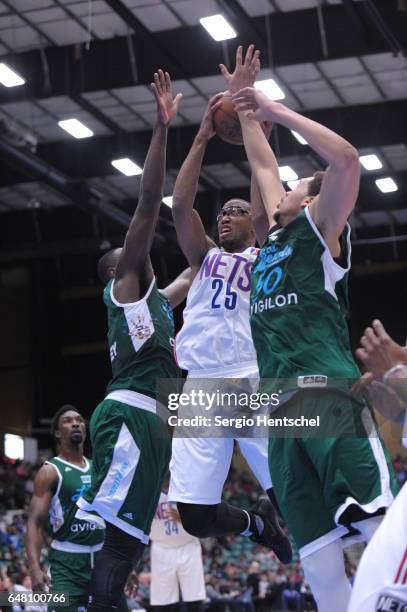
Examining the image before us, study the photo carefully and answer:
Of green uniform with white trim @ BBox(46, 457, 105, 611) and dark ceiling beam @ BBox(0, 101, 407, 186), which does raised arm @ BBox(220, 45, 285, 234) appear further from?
dark ceiling beam @ BBox(0, 101, 407, 186)

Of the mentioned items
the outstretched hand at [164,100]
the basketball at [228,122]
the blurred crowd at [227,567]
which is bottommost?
the blurred crowd at [227,567]

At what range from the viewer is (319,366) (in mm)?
3840

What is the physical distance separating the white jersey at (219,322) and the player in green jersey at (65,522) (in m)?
2.38

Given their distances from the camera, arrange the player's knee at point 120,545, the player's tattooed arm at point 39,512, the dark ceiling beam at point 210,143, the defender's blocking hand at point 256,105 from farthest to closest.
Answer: the dark ceiling beam at point 210,143 < the player's tattooed arm at point 39,512 < the player's knee at point 120,545 < the defender's blocking hand at point 256,105

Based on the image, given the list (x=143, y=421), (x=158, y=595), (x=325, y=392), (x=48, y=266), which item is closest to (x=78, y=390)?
(x=48, y=266)

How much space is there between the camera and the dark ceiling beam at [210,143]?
17172mm

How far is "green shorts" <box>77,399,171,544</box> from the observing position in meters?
5.15

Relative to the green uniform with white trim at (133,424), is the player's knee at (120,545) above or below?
below

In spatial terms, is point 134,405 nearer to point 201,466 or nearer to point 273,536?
point 201,466

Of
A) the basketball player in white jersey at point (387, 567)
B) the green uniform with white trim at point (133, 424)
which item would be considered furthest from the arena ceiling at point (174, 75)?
the basketball player in white jersey at point (387, 567)

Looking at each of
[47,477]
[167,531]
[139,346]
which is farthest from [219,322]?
[167,531]

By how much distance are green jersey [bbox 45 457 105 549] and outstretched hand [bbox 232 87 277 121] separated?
3.60m

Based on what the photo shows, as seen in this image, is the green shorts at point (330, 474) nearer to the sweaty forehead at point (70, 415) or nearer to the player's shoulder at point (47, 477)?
the player's shoulder at point (47, 477)

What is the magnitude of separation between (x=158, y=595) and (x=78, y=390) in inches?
663
